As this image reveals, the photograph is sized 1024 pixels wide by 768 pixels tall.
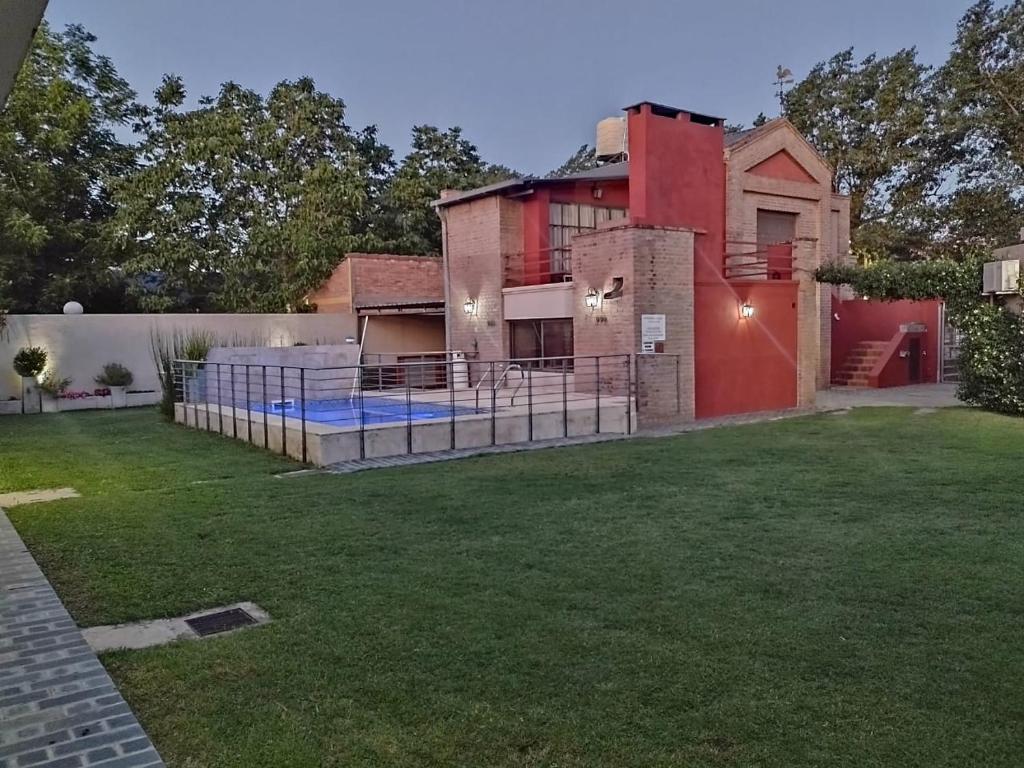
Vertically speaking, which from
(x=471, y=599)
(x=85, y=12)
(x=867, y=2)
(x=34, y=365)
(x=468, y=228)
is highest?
(x=867, y=2)

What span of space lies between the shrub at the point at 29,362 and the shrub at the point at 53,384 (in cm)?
23

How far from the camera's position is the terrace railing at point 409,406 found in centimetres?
1043

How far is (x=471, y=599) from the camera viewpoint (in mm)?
4637

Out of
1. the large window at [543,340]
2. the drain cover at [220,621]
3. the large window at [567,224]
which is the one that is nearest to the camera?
the drain cover at [220,621]

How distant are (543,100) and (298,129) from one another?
114ft

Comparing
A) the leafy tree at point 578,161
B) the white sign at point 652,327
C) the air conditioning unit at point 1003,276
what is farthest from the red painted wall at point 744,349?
the leafy tree at point 578,161

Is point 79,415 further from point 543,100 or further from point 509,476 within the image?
point 543,100

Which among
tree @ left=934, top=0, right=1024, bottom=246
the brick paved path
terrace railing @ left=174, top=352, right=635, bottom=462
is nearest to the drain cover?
the brick paved path

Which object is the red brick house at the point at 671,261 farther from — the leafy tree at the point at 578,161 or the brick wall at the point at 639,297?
the leafy tree at the point at 578,161

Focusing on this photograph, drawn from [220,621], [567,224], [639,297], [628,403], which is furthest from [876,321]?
[220,621]

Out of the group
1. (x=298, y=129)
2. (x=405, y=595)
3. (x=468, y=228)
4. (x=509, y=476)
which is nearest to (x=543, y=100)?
A: (x=298, y=129)

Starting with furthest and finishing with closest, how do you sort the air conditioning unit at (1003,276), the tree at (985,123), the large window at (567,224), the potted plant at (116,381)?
the tree at (985,123) → the large window at (567,224) → the potted plant at (116,381) → the air conditioning unit at (1003,276)

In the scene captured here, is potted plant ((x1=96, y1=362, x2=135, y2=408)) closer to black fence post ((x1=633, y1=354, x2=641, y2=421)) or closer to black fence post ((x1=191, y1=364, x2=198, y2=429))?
black fence post ((x1=191, y1=364, x2=198, y2=429))

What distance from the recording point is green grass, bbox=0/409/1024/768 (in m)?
3.04
